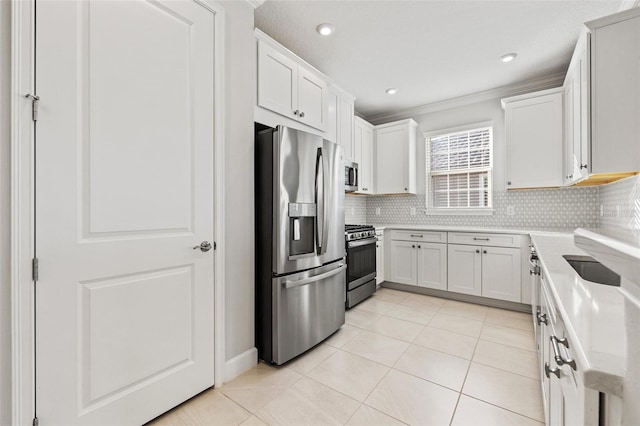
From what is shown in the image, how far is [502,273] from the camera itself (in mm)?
3256

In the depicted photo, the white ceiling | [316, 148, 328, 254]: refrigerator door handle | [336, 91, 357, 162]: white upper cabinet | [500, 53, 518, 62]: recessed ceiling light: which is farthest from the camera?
[336, 91, 357, 162]: white upper cabinet

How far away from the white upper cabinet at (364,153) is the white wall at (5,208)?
335cm

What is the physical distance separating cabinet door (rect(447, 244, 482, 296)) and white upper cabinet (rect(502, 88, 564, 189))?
931mm

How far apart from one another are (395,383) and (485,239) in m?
2.21

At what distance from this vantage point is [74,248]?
52.2 inches

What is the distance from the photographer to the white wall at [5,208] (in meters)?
1.17

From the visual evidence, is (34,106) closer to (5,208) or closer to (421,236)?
(5,208)

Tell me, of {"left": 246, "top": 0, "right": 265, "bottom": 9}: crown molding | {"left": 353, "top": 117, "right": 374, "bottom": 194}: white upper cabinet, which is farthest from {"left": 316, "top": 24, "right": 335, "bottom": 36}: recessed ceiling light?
{"left": 353, "top": 117, "right": 374, "bottom": 194}: white upper cabinet

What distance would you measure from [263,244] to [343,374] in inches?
43.6

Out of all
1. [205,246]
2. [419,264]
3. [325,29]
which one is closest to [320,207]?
[205,246]

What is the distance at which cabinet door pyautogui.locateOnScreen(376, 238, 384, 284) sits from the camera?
393cm

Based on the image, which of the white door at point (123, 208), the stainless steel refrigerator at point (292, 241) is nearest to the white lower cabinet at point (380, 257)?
the stainless steel refrigerator at point (292, 241)

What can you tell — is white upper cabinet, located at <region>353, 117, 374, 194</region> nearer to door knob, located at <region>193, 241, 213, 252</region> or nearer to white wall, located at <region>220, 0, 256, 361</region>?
white wall, located at <region>220, 0, 256, 361</region>

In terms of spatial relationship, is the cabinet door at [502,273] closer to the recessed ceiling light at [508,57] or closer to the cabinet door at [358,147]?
the cabinet door at [358,147]
